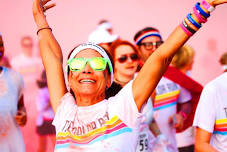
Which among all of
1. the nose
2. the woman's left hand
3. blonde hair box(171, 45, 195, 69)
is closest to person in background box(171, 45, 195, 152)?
blonde hair box(171, 45, 195, 69)

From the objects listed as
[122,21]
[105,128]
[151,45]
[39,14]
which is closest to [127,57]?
[151,45]

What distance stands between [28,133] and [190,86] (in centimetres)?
436

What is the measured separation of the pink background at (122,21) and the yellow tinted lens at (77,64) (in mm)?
7232

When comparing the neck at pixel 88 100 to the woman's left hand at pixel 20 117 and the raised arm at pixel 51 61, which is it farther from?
the woman's left hand at pixel 20 117

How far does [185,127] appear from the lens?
19.9 ft

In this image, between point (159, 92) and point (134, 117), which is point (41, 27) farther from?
point (159, 92)

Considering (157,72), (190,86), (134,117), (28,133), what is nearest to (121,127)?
(134,117)

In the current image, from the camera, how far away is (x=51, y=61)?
10.7 ft

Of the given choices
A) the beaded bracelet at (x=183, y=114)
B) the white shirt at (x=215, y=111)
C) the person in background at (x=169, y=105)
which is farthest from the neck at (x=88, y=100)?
the beaded bracelet at (x=183, y=114)

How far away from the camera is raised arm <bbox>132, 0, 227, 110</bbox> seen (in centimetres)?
262

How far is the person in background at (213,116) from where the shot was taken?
3.75 meters

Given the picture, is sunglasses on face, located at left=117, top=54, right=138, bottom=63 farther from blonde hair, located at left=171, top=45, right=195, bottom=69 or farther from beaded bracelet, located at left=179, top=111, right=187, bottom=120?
blonde hair, located at left=171, top=45, right=195, bottom=69

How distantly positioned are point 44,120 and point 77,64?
6027 millimetres

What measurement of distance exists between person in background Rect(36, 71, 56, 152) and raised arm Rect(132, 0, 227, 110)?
19.9 ft
